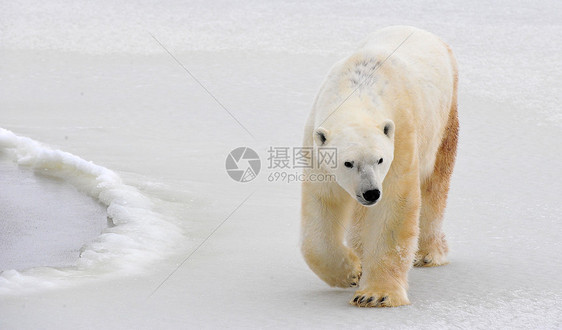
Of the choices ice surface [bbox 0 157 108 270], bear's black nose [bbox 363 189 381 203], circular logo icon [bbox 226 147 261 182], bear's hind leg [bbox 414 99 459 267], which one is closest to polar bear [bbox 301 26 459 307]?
bear's black nose [bbox 363 189 381 203]

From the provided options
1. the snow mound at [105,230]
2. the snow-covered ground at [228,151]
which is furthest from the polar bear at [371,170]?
the snow mound at [105,230]

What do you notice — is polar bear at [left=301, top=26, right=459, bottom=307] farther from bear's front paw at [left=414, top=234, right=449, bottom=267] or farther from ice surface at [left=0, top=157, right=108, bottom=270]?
ice surface at [left=0, top=157, right=108, bottom=270]

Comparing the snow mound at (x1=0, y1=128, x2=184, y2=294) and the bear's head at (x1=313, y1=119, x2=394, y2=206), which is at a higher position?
the bear's head at (x1=313, y1=119, x2=394, y2=206)

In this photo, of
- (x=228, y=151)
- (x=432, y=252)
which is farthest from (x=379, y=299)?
(x=228, y=151)

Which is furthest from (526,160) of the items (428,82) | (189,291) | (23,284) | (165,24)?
(165,24)

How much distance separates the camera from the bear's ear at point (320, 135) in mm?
3410

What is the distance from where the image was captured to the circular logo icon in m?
5.73

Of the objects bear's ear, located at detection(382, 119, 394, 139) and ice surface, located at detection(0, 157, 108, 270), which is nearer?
bear's ear, located at detection(382, 119, 394, 139)

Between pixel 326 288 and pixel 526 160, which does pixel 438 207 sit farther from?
pixel 526 160

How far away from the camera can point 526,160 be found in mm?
5887

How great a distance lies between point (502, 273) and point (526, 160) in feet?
6.55

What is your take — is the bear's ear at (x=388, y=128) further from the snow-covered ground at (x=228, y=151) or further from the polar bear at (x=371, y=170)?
the snow-covered ground at (x=228, y=151)

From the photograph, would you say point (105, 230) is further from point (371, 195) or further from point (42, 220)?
point (371, 195)

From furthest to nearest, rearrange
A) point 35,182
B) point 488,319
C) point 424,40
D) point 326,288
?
point 35,182
point 424,40
point 326,288
point 488,319
